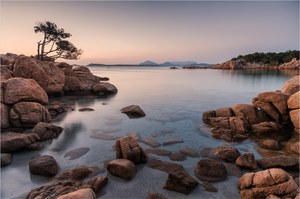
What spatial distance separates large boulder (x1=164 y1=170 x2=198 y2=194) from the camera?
6.64m

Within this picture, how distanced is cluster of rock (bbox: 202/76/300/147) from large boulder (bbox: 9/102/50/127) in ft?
33.5

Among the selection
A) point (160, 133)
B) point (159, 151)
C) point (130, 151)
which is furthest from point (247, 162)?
point (160, 133)

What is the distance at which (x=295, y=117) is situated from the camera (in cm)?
1293

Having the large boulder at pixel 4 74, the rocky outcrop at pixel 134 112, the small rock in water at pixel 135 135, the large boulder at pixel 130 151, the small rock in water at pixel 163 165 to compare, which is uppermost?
the large boulder at pixel 4 74

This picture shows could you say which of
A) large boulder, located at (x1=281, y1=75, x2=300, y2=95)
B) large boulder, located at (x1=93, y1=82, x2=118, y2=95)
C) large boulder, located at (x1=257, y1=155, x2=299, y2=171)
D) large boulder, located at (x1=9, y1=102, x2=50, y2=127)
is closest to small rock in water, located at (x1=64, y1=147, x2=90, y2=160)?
large boulder, located at (x1=9, y1=102, x2=50, y2=127)

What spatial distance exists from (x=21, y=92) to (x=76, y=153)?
6.64 meters

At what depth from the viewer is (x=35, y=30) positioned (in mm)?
37875

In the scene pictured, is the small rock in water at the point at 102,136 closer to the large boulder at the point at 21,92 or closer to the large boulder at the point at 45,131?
the large boulder at the point at 45,131

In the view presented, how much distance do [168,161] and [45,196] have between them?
456cm

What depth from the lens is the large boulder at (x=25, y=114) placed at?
12.1 m

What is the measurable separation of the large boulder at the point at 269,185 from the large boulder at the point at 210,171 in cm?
101

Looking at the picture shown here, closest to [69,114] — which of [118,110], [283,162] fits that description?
[118,110]

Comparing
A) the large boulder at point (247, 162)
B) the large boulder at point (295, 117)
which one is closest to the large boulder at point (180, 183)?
the large boulder at point (247, 162)

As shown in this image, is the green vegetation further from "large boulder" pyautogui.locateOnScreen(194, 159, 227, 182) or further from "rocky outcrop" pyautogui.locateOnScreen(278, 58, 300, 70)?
"large boulder" pyautogui.locateOnScreen(194, 159, 227, 182)
